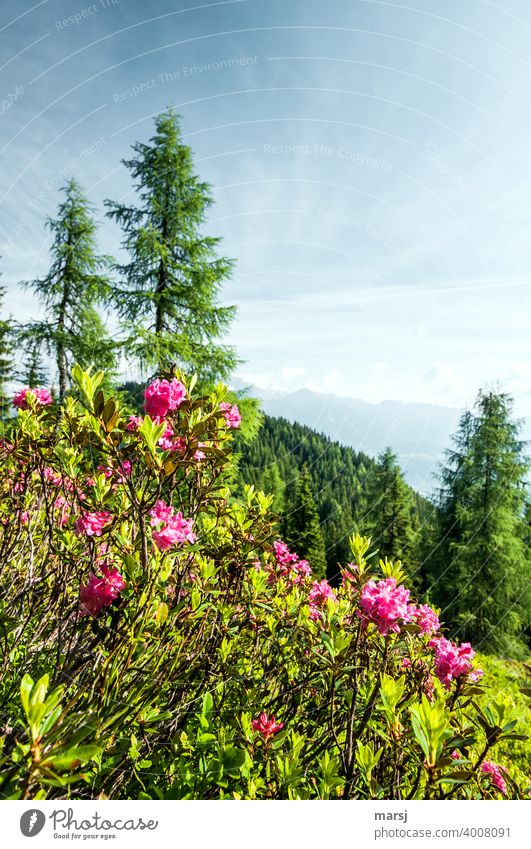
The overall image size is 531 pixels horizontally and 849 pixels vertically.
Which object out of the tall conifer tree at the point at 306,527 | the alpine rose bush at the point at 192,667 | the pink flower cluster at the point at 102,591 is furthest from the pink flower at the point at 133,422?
the tall conifer tree at the point at 306,527

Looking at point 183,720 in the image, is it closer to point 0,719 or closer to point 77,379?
point 0,719

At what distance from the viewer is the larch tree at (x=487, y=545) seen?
10.1 metres

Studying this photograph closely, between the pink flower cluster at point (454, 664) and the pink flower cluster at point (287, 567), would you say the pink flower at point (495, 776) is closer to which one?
the pink flower cluster at point (454, 664)

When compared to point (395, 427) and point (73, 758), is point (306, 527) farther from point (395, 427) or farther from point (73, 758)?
point (73, 758)

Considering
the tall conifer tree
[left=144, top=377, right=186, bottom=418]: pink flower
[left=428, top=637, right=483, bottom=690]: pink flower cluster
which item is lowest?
the tall conifer tree

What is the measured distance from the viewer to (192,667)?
1.45 meters

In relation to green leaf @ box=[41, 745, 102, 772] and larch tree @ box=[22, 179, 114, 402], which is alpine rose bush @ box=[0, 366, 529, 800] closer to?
green leaf @ box=[41, 745, 102, 772]


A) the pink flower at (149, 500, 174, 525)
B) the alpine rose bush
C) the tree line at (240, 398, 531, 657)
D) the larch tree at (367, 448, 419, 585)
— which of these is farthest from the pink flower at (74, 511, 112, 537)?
the larch tree at (367, 448, 419, 585)

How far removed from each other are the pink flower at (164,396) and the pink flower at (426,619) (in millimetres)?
1620

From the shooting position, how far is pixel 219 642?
168 centimetres

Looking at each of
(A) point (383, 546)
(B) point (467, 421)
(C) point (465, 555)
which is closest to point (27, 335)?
(B) point (467, 421)

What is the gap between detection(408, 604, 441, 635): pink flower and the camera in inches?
76.3

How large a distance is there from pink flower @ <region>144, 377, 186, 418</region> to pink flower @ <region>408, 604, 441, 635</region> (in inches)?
63.8

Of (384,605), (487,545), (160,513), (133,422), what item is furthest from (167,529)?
(487,545)
